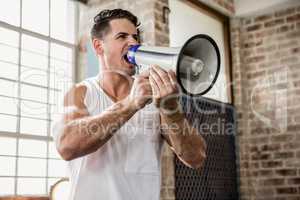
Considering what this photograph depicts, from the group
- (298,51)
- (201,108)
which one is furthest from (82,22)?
(298,51)

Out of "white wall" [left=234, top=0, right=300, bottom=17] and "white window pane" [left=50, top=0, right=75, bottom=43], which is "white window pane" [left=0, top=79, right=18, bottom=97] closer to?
"white window pane" [left=50, top=0, right=75, bottom=43]

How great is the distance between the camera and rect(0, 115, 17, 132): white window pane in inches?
117

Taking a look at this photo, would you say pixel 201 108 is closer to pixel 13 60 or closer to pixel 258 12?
pixel 258 12

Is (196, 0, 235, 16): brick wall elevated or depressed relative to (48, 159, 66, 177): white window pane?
elevated

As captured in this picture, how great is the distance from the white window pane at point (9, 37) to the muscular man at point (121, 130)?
5.65ft

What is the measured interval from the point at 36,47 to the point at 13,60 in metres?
0.24

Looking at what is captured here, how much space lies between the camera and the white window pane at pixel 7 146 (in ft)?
9.68

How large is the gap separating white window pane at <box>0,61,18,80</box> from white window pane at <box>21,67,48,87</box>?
0.17ft

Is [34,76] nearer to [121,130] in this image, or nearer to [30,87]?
[30,87]

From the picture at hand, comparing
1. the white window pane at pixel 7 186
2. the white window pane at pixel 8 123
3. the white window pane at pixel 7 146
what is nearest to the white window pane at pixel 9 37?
the white window pane at pixel 8 123

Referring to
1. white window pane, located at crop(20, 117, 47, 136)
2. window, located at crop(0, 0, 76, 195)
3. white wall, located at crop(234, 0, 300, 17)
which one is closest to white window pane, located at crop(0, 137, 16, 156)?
window, located at crop(0, 0, 76, 195)

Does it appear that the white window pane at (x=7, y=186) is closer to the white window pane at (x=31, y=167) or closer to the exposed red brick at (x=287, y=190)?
the white window pane at (x=31, y=167)

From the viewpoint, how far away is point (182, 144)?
1.46 m

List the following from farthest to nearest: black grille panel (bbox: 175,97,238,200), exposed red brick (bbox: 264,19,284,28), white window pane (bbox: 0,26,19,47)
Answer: exposed red brick (bbox: 264,19,284,28)
black grille panel (bbox: 175,97,238,200)
white window pane (bbox: 0,26,19,47)
